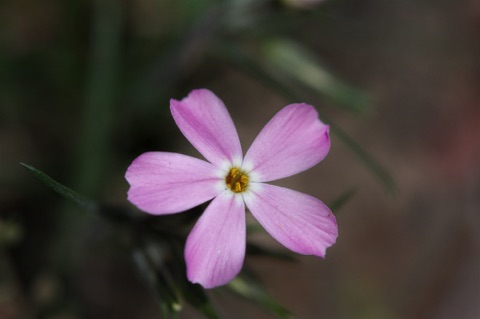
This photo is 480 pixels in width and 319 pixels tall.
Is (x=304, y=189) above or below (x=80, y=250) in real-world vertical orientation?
above

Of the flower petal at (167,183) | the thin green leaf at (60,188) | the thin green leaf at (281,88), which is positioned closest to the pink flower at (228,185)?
the flower petal at (167,183)

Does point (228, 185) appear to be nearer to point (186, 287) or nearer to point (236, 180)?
point (236, 180)

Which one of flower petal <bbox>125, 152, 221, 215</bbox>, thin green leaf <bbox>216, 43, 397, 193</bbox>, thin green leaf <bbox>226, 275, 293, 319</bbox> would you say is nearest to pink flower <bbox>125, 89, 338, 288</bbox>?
flower petal <bbox>125, 152, 221, 215</bbox>

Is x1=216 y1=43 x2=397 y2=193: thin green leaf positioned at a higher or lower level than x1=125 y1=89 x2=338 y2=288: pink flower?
higher

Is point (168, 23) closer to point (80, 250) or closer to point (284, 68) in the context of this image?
point (284, 68)

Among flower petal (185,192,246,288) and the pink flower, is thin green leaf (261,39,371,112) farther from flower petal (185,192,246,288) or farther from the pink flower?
flower petal (185,192,246,288)

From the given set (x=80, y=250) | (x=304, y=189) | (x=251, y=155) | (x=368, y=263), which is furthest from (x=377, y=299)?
(x=251, y=155)
